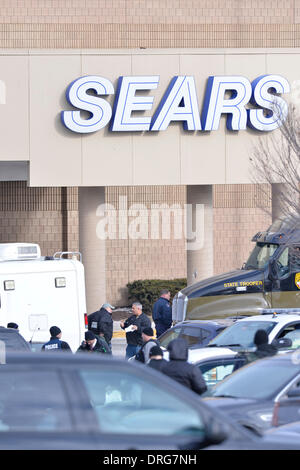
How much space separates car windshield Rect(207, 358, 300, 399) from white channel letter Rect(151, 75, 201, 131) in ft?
50.6

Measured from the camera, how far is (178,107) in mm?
24328

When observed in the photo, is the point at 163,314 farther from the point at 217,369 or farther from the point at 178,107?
the point at 217,369

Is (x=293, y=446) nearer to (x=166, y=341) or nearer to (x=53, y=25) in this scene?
(x=166, y=341)

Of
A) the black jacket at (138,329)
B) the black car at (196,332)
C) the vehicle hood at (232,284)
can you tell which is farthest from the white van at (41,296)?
the vehicle hood at (232,284)

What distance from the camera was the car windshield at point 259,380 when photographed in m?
8.66

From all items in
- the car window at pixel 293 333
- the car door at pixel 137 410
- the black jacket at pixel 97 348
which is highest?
the car door at pixel 137 410

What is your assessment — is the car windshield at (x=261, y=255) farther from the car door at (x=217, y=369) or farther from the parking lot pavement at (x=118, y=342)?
the car door at (x=217, y=369)

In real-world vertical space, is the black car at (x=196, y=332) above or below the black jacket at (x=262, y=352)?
below

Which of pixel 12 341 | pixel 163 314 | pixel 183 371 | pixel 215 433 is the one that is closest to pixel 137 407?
pixel 215 433

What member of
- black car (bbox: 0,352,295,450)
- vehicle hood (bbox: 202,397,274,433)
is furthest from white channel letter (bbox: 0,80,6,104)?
black car (bbox: 0,352,295,450)

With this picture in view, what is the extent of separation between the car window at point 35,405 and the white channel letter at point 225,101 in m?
20.0

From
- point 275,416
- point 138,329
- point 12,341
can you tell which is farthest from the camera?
point 138,329

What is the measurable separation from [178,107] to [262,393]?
1656cm

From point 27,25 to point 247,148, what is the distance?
974 cm
